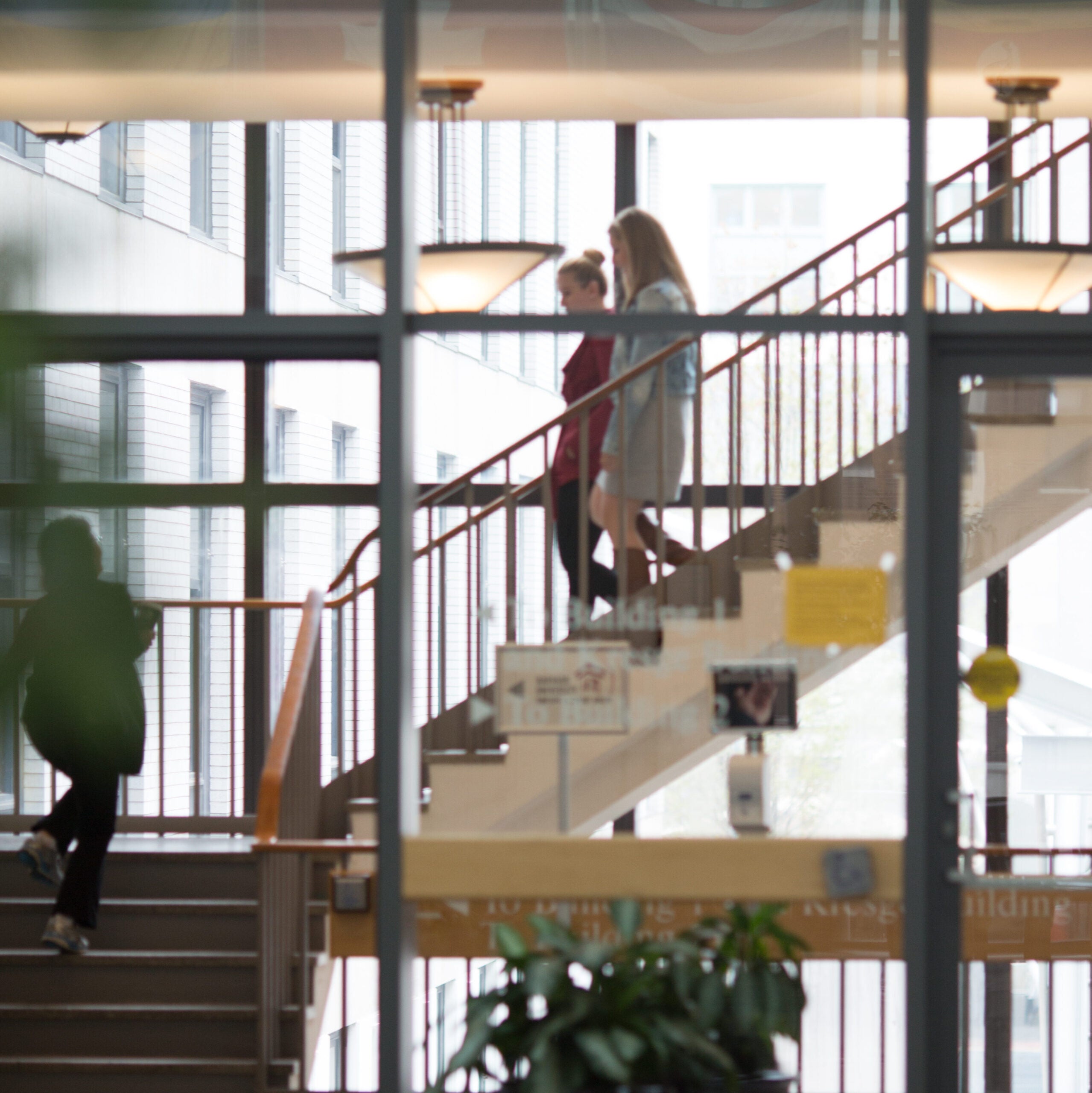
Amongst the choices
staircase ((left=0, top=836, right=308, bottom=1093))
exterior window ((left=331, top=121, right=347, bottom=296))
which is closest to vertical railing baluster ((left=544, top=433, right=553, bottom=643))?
exterior window ((left=331, top=121, right=347, bottom=296))

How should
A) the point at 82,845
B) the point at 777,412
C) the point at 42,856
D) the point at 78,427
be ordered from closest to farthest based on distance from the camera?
1. the point at 78,427
2. the point at 777,412
3. the point at 82,845
4. the point at 42,856

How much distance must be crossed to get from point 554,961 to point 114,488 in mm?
2134

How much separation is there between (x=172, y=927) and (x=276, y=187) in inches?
112

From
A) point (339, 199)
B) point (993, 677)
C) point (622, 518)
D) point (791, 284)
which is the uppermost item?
point (339, 199)

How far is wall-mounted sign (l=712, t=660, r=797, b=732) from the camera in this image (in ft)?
8.89

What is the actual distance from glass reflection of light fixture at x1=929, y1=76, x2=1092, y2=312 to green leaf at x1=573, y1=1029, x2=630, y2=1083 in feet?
5.14

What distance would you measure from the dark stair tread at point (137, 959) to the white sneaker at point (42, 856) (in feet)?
0.78

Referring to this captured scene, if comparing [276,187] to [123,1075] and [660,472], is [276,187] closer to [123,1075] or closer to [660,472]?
[660,472]

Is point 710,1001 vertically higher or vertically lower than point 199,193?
lower

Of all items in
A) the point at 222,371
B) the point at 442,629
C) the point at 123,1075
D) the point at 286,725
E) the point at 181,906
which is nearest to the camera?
the point at 442,629

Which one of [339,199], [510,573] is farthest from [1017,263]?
[339,199]

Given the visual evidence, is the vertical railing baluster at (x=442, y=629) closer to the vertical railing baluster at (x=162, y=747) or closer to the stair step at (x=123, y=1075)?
the stair step at (x=123, y=1075)

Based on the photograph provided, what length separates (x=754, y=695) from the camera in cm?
272

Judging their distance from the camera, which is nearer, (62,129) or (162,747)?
(62,129)
